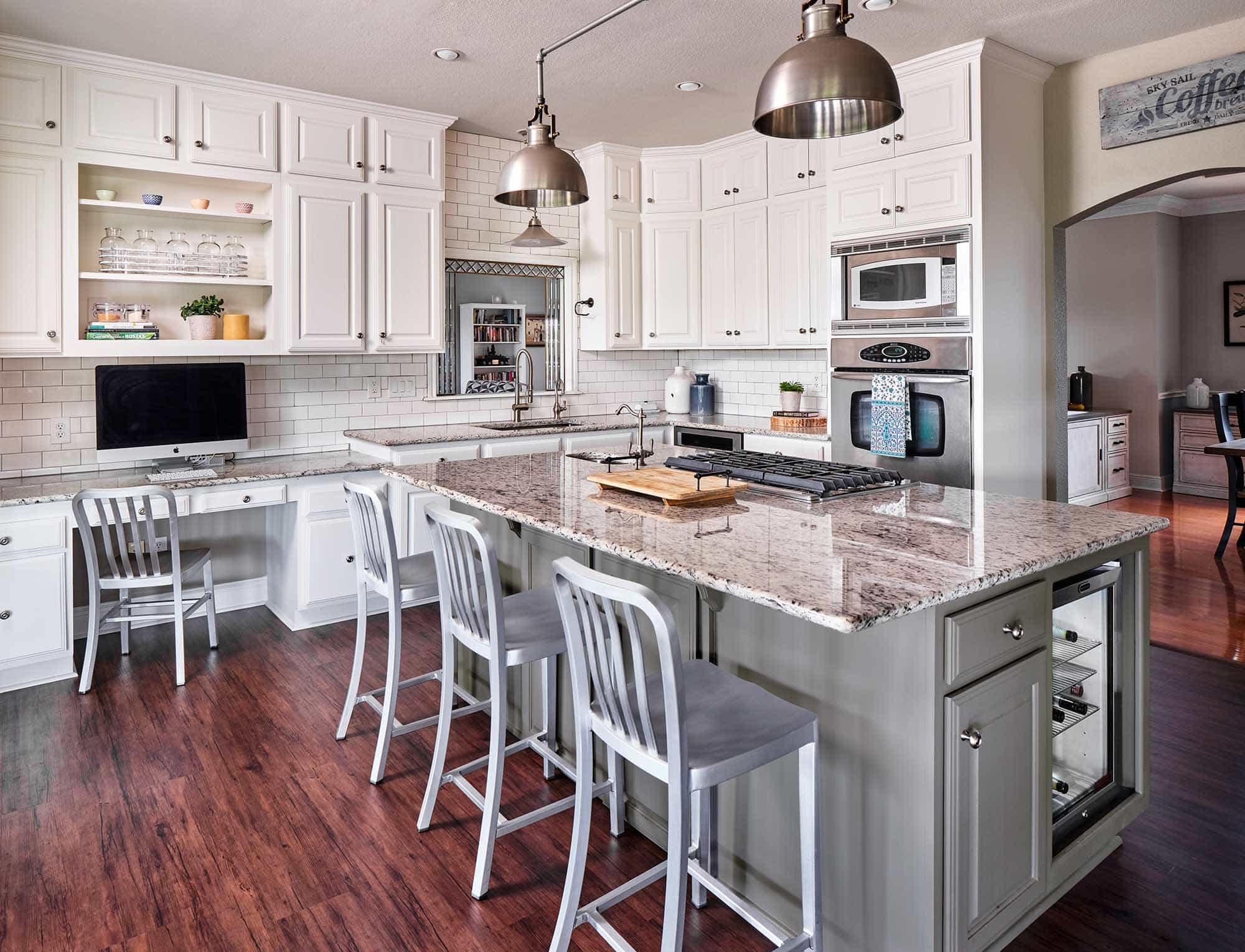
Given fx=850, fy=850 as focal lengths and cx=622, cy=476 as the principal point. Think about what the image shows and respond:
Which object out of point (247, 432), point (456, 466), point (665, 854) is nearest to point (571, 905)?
point (665, 854)

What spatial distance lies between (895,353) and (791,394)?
128 centimetres

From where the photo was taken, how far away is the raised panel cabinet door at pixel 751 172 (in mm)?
5223

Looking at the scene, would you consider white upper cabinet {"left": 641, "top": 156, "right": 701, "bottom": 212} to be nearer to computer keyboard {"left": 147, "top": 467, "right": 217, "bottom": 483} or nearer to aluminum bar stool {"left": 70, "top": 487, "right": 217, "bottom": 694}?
computer keyboard {"left": 147, "top": 467, "right": 217, "bottom": 483}

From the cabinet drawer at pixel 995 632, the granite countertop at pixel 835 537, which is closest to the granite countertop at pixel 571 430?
the granite countertop at pixel 835 537

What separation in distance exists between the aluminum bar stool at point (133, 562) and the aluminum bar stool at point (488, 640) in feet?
5.60

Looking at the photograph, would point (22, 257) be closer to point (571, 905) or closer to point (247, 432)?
point (247, 432)

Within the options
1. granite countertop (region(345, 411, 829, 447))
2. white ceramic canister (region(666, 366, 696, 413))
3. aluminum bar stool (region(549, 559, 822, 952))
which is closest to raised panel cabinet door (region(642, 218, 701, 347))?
white ceramic canister (region(666, 366, 696, 413))

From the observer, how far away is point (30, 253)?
373 centimetres

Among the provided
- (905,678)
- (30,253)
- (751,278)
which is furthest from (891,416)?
(30,253)

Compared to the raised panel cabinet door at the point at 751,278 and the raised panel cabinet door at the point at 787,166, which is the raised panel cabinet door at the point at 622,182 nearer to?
the raised panel cabinet door at the point at 751,278

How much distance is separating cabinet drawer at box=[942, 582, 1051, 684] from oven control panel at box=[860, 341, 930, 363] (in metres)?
2.37

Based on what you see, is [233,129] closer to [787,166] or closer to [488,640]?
[787,166]

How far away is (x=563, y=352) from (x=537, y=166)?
3.05 m

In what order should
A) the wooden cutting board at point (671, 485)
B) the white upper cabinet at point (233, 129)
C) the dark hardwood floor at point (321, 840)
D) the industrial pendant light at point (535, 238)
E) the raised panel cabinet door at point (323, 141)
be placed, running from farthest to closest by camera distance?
the industrial pendant light at point (535, 238)
the raised panel cabinet door at point (323, 141)
the white upper cabinet at point (233, 129)
the wooden cutting board at point (671, 485)
the dark hardwood floor at point (321, 840)
